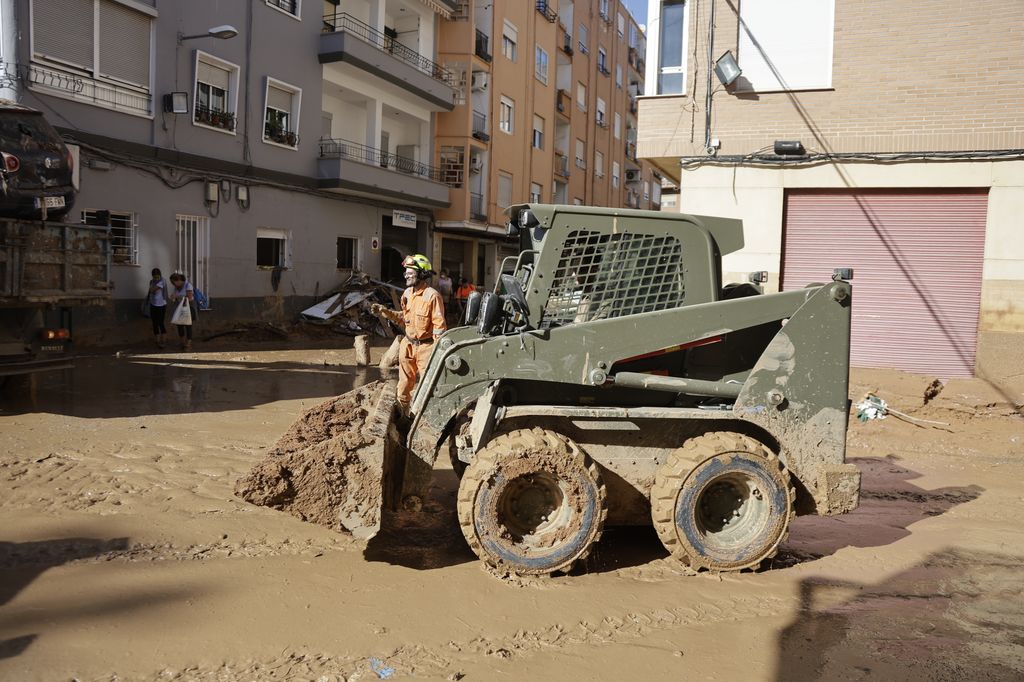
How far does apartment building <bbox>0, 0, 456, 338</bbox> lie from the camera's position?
14.0 metres

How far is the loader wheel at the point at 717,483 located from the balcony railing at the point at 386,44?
1836 centimetres

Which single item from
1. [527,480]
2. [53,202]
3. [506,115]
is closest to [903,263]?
[527,480]

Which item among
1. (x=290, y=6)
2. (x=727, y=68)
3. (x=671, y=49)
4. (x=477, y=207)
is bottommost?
(x=477, y=207)

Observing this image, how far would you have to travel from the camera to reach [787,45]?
10.8m

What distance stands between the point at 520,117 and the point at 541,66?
12.5 feet

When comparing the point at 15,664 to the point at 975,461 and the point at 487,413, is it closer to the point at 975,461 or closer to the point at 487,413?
the point at 487,413

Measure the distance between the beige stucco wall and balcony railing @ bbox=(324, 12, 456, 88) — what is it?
12.8 meters

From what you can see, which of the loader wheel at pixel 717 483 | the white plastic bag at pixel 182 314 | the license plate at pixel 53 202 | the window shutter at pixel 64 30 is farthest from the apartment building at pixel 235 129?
the loader wheel at pixel 717 483

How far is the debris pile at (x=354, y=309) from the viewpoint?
19094mm

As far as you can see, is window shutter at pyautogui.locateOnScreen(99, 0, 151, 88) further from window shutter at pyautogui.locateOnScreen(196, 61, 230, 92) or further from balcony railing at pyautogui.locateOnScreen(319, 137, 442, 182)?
balcony railing at pyautogui.locateOnScreen(319, 137, 442, 182)

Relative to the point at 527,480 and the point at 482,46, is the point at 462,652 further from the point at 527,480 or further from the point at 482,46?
the point at 482,46

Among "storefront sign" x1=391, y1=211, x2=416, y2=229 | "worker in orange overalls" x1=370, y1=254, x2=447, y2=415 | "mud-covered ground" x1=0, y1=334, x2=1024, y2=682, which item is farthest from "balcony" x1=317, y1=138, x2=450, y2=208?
"mud-covered ground" x1=0, y1=334, x2=1024, y2=682

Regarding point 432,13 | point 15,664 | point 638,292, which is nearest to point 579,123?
point 432,13

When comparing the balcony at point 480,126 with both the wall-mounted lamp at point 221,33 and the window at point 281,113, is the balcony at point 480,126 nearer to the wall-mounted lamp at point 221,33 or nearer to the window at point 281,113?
the window at point 281,113
